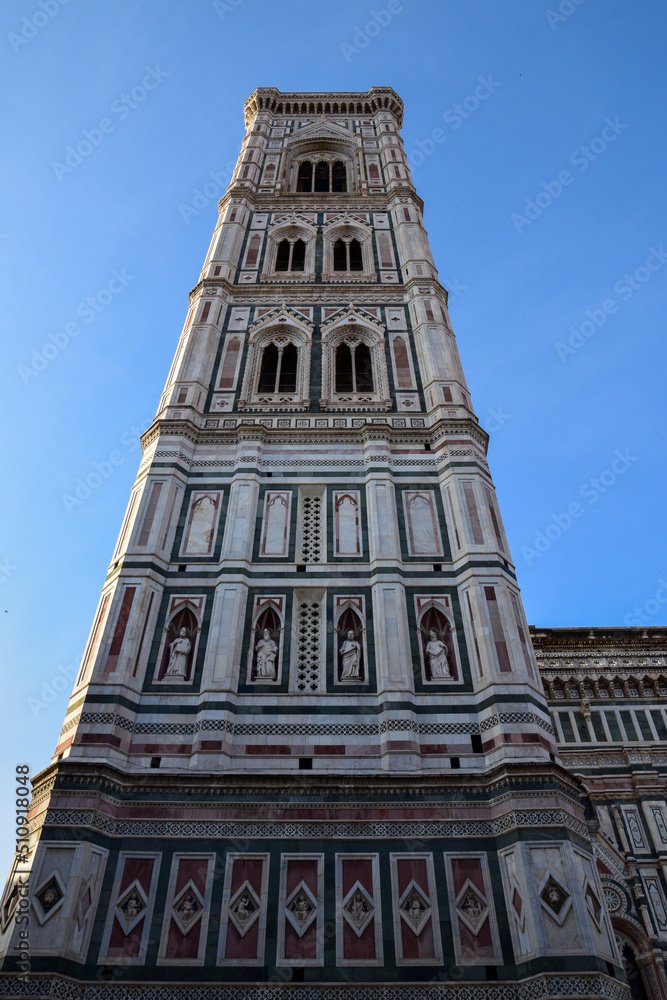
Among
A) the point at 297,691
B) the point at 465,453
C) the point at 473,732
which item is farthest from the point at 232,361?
the point at 473,732

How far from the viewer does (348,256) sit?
21.0 metres

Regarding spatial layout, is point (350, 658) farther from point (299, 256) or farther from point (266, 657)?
point (299, 256)

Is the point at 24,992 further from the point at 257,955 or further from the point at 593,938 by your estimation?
the point at 593,938

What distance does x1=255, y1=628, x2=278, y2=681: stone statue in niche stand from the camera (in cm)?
1157

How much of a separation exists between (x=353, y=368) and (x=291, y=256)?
509cm

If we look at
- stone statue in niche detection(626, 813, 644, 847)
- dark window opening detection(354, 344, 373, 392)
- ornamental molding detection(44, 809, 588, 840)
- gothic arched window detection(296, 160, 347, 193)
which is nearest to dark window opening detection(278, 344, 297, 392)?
dark window opening detection(354, 344, 373, 392)

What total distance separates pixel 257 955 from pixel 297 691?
3269mm

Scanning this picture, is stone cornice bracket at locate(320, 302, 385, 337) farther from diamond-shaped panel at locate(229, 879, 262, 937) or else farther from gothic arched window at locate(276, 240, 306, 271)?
diamond-shaped panel at locate(229, 879, 262, 937)

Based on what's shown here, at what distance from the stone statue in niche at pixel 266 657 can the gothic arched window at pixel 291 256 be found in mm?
11229

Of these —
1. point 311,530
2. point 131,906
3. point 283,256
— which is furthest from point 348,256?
point 131,906

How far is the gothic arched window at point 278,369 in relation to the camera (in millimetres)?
17016

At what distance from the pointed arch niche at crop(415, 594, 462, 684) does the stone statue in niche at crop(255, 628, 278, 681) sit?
197 cm

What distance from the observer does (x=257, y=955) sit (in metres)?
8.86

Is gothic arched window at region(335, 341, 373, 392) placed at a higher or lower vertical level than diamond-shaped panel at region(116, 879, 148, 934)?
higher
